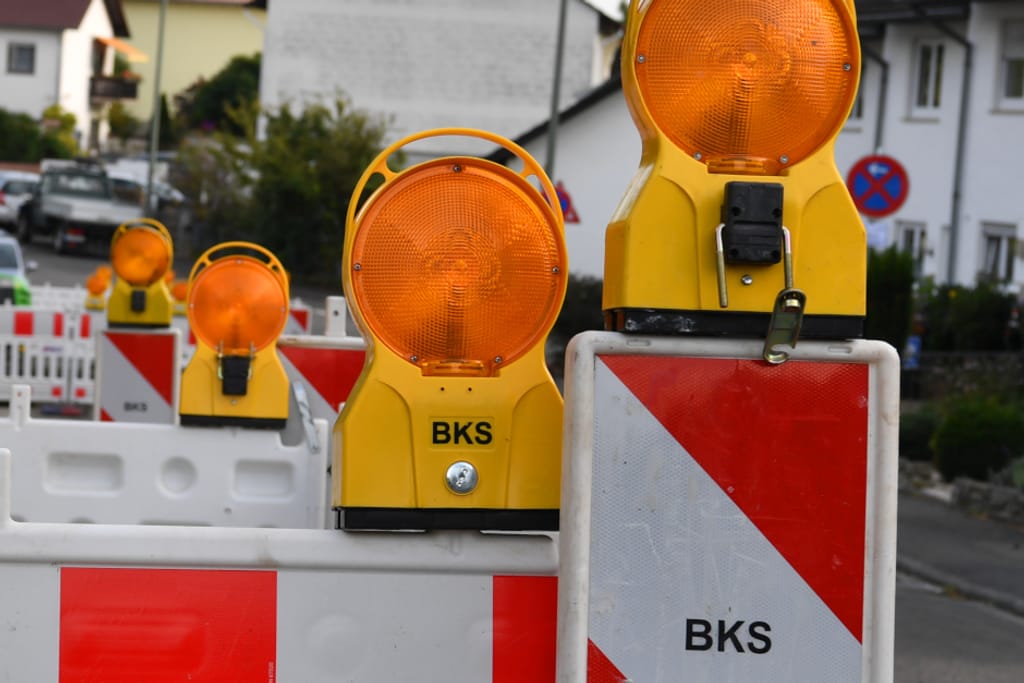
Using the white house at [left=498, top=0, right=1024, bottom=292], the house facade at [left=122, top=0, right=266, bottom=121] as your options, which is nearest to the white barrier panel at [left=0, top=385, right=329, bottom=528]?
the white house at [left=498, top=0, right=1024, bottom=292]

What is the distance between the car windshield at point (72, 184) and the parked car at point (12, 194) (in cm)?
271

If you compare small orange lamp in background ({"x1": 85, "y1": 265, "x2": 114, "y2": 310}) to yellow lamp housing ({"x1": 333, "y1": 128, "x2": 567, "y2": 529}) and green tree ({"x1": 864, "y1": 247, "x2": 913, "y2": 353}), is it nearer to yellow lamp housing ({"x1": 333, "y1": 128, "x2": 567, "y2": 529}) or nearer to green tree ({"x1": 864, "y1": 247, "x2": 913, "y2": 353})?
green tree ({"x1": 864, "y1": 247, "x2": 913, "y2": 353})

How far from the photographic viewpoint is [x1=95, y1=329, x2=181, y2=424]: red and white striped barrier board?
10156mm

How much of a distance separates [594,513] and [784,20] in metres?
0.82

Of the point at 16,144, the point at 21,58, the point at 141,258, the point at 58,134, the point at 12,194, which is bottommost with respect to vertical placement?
the point at 141,258

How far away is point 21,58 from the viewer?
79875mm

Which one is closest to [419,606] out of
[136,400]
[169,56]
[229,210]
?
[136,400]

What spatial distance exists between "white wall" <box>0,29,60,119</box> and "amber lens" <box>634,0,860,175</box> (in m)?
79.5

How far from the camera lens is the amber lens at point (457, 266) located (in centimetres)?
311

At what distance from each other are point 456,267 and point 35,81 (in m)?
80.7

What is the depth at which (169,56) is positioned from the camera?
380ft

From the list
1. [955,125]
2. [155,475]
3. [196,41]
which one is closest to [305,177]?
[955,125]

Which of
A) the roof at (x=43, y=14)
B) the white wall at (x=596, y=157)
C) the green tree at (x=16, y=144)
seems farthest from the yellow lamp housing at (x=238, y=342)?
the roof at (x=43, y=14)

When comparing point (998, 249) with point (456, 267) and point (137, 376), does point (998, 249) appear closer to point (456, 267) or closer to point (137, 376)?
point (137, 376)
